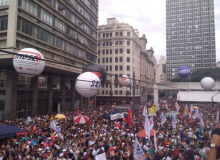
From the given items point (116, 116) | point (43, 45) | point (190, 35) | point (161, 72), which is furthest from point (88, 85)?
point (161, 72)

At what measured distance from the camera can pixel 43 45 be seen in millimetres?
30547

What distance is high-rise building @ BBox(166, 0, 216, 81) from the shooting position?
116125mm

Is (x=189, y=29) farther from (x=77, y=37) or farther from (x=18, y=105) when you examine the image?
(x=18, y=105)

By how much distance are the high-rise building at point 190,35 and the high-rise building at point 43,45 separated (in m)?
89.5

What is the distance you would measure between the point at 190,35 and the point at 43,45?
110676mm

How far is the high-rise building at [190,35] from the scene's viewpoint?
381 feet

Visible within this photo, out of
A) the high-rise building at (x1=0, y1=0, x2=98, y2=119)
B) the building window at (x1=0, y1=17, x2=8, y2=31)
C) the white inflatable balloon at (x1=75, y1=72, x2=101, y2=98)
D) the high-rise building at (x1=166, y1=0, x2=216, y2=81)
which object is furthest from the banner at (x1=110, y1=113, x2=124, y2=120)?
the high-rise building at (x1=166, y1=0, x2=216, y2=81)

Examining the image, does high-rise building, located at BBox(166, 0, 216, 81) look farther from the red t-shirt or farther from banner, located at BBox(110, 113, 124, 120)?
the red t-shirt

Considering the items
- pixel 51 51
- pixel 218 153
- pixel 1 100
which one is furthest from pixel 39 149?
pixel 51 51

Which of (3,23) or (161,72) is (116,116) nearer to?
(3,23)

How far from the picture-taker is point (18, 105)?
27.4 meters

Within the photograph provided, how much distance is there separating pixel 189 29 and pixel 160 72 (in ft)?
163

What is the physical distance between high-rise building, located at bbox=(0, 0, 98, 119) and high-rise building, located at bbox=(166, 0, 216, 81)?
89496 mm

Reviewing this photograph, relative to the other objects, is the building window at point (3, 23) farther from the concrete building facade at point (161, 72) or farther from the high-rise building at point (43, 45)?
the concrete building facade at point (161, 72)
